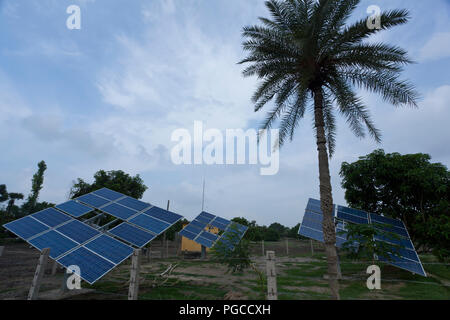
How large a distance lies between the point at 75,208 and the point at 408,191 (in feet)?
61.8

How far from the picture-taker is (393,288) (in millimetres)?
10484

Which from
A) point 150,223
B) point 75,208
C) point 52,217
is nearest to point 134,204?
point 150,223

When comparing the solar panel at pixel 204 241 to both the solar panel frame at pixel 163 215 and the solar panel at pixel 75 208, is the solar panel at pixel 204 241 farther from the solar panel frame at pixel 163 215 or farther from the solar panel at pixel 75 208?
the solar panel at pixel 75 208

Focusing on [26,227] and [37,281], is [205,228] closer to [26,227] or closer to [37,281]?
[26,227]

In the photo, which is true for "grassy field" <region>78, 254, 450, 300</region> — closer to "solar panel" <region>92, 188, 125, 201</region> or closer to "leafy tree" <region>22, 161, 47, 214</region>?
"solar panel" <region>92, 188, 125, 201</region>

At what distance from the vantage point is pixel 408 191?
44.2 ft

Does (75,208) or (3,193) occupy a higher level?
(3,193)

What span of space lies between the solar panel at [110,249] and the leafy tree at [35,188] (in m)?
43.0

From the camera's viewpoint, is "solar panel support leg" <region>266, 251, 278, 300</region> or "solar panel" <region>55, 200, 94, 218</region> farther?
"solar panel" <region>55, 200, 94, 218</region>

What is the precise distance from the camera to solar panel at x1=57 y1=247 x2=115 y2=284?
709cm

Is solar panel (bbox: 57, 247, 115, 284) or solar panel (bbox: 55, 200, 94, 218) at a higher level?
solar panel (bbox: 55, 200, 94, 218)

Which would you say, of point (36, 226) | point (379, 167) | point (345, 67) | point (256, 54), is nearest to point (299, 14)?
point (256, 54)

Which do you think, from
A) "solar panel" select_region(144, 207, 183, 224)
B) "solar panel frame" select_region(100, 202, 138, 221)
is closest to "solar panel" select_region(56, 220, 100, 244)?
"solar panel frame" select_region(100, 202, 138, 221)

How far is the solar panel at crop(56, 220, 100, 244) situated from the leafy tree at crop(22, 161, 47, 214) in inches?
1625
